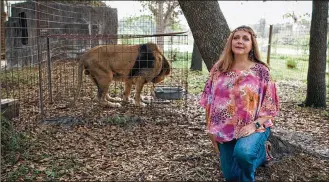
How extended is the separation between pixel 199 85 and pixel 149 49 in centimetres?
357

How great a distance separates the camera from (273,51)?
58.4 feet

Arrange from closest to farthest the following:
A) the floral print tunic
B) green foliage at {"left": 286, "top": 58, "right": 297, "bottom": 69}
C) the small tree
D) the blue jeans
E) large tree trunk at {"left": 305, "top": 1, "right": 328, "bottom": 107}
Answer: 1. the blue jeans
2. the floral print tunic
3. large tree trunk at {"left": 305, "top": 1, "right": 328, "bottom": 107}
4. green foliage at {"left": 286, "top": 58, "right": 297, "bottom": 69}
5. the small tree

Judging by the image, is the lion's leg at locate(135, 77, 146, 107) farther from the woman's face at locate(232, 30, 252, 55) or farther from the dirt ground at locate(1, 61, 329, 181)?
the woman's face at locate(232, 30, 252, 55)

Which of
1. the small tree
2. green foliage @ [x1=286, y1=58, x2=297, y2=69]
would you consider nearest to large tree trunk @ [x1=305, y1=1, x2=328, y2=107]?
green foliage @ [x1=286, y1=58, x2=297, y2=69]

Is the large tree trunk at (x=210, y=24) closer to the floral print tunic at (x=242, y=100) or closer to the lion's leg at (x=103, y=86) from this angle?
the floral print tunic at (x=242, y=100)

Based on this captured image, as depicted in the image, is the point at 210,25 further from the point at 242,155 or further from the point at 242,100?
the point at 242,155

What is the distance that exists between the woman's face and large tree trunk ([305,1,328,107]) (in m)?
4.97

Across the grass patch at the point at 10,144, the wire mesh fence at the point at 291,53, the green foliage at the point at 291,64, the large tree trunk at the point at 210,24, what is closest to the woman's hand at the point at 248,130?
the large tree trunk at the point at 210,24

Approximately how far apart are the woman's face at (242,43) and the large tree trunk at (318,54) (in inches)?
196

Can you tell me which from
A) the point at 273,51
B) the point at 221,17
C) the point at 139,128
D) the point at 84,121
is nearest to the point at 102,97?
the point at 84,121

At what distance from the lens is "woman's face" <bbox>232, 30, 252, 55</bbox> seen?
3.03 meters

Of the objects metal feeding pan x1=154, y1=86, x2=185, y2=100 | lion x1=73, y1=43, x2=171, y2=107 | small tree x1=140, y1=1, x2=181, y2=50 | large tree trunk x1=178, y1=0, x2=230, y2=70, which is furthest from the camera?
small tree x1=140, y1=1, x2=181, y2=50

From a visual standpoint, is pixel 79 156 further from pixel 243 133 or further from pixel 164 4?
pixel 164 4

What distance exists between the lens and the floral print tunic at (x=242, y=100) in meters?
2.93
